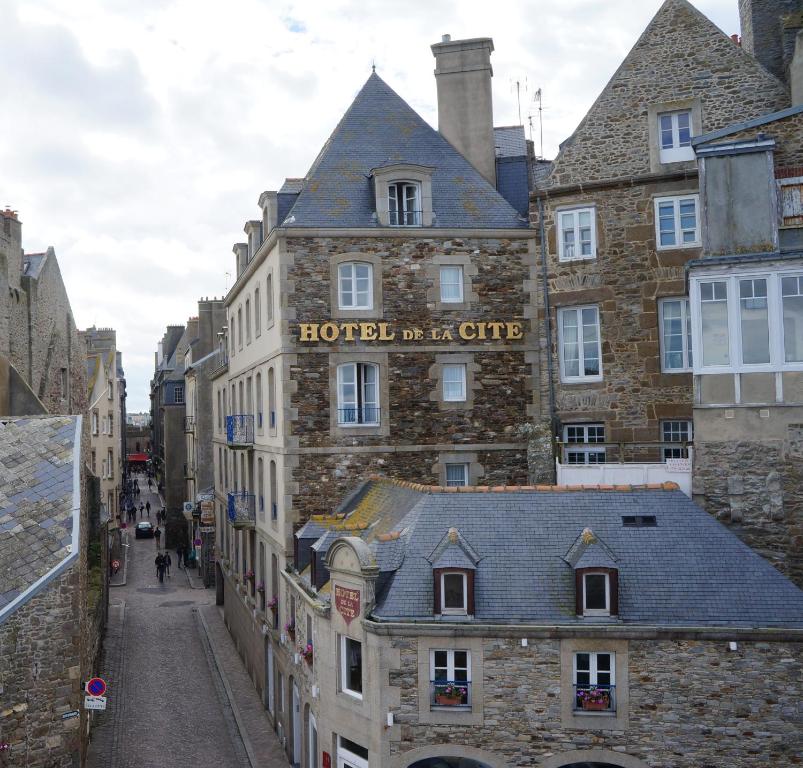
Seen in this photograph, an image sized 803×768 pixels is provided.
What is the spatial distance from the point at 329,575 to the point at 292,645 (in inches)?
148

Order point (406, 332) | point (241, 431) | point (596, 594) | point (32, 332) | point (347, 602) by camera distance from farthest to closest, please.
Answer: point (241, 431) < point (32, 332) < point (406, 332) < point (347, 602) < point (596, 594)

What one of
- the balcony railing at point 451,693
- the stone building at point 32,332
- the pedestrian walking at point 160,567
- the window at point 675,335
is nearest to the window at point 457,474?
the window at point 675,335

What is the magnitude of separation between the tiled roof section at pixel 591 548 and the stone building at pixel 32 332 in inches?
522

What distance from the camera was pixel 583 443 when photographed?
21.3 m

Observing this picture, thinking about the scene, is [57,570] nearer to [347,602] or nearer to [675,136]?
[347,602]

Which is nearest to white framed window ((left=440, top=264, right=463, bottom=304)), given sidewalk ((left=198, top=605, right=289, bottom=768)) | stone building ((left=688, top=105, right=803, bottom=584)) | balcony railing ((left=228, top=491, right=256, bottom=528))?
stone building ((left=688, top=105, right=803, bottom=584))

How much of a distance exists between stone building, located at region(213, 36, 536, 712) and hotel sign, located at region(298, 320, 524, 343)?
24mm

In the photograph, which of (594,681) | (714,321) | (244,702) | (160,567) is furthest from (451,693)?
(160,567)

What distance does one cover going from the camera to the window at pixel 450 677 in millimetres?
14359

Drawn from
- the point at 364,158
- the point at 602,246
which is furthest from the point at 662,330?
the point at 364,158

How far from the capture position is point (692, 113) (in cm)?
2031

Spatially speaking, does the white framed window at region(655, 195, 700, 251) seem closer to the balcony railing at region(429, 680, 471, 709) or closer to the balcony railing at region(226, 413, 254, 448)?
the balcony railing at region(429, 680, 471, 709)

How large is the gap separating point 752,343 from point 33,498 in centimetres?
1304

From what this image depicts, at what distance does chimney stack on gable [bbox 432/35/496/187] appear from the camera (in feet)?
80.5
